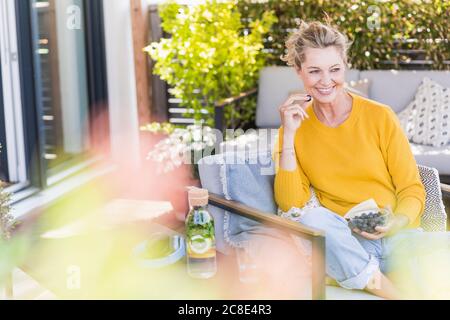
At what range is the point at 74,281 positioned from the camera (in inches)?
88.7

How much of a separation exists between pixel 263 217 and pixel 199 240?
206 millimetres

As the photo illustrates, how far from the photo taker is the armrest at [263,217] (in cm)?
209

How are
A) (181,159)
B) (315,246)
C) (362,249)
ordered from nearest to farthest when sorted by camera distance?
(315,246)
(362,249)
(181,159)

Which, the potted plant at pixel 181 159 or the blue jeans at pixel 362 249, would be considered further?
the potted plant at pixel 181 159

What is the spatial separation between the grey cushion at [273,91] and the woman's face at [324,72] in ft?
8.18

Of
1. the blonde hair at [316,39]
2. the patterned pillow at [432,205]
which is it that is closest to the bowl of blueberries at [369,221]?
the patterned pillow at [432,205]

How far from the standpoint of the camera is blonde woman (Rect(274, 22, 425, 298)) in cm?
244

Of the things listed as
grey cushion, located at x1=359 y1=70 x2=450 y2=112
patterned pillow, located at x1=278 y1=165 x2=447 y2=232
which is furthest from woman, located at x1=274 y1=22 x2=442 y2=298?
grey cushion, located at x1=359 y1=70 x2=450 y2=112

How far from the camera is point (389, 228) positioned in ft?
7.61

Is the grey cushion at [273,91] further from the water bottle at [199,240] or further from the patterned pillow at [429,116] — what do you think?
the water bottle at [199,240]

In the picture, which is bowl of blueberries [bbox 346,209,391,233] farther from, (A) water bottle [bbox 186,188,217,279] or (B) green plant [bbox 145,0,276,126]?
(B) green plant [bbox 145,0,276,126]

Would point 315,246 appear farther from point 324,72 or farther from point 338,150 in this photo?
point 324,72

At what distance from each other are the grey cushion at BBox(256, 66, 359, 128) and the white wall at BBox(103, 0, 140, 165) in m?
1.06

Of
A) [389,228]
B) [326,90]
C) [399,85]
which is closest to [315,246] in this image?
[389,228]
